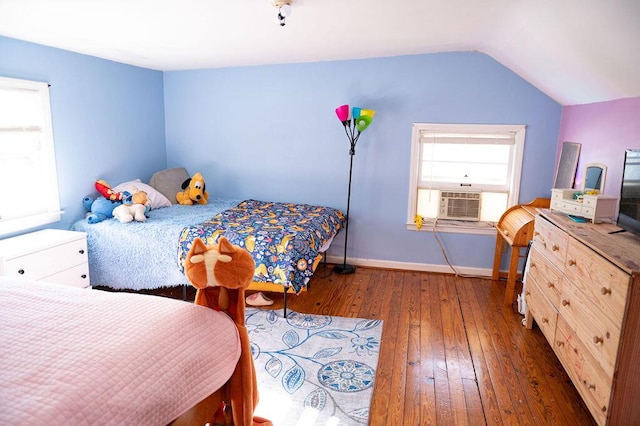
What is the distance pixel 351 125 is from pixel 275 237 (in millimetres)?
1666

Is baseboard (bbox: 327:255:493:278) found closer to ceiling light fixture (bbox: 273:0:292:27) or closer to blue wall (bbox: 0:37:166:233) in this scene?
blue wall (bbox: 0:37:166:233)

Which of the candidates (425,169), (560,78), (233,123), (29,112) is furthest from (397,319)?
(29,112)

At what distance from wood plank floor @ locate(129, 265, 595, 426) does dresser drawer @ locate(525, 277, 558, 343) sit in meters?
0.20

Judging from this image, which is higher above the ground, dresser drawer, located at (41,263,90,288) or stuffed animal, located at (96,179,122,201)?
stuffed animal, located at (96,179,122,201)

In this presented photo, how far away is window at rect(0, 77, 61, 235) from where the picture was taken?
10.1 ft

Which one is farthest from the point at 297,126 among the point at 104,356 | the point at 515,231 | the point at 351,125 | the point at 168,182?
the point at 104,356

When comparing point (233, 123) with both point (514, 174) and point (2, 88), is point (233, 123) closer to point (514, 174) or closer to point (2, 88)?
point (2, 88)

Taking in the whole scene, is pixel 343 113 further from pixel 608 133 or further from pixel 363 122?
pixel 608 133

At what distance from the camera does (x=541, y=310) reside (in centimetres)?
271

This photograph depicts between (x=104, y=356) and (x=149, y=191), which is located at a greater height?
(x=149, y=191)

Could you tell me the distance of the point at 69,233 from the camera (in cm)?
322

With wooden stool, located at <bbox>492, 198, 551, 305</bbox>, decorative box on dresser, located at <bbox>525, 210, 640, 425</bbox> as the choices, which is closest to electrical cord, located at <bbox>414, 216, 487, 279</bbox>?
wooden stool, located at <bbox>492, 198, 551, 305</bbox>

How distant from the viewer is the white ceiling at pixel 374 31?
7.09ft

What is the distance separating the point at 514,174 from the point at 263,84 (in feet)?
9.07
